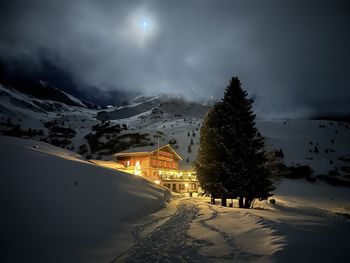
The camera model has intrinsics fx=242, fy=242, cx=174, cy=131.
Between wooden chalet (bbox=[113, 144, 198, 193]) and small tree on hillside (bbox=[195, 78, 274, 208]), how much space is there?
29.6m

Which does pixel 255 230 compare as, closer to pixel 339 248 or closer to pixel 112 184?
pixel 339 248

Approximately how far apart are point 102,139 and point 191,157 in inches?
1355

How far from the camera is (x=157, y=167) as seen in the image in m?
56.2

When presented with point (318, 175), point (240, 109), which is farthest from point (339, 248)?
point (318, 175)

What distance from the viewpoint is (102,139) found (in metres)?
90.0

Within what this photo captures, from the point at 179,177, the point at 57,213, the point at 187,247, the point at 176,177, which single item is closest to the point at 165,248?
the point at 187,247

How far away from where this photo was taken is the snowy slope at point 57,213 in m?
6.75

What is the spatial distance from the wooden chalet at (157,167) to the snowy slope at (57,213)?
38.9m

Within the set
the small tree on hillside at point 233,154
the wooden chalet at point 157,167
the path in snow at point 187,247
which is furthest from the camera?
the wooden chalet at point 157,167

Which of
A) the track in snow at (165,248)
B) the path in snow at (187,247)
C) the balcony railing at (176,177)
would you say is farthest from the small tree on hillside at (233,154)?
the balcony railing at (176,177)

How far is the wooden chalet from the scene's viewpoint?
5390 centimetres

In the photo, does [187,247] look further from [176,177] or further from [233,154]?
[176,177]

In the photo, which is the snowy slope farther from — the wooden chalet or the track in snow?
the wooden chalet

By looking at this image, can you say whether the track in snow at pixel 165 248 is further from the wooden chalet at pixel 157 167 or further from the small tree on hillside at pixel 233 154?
the wooden chalet at pixel 157 167
